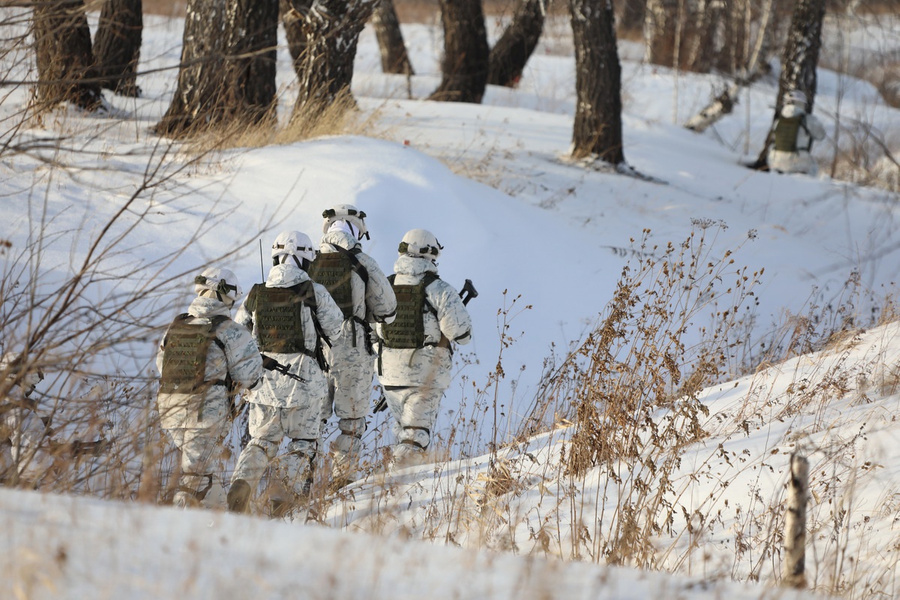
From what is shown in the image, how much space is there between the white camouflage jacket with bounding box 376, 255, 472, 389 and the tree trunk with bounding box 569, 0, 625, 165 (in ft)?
20.5

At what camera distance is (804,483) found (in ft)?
9.61

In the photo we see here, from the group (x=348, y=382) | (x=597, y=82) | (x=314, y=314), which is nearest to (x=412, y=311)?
(x=348, y=382)

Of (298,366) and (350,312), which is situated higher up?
(350,312)

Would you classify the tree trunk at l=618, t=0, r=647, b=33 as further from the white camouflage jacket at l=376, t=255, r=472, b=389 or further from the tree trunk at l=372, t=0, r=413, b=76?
the white camouflage jacket at l=376, t=255, r=472, b=389

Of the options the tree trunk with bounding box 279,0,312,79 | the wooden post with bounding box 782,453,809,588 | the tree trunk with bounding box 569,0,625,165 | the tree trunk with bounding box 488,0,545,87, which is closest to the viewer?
the wooden post with bounding box 782,453,809,588

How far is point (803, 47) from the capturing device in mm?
13648

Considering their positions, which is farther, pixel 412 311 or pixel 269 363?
pixel 412 311

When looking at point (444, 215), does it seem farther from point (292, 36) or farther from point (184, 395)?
point (184, 395)

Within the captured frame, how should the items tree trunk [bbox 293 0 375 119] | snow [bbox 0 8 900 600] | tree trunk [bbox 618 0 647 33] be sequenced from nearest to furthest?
snow [bbox 0 8 900 600], tree trunk [bbox 293 0 375 119], tree trunk [bbox 618 0 647 33]

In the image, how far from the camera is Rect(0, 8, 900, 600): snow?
258cm

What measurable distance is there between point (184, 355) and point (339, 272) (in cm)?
138

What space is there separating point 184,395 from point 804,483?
11.0 ft

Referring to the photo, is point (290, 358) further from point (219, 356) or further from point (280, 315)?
point (219, 356)

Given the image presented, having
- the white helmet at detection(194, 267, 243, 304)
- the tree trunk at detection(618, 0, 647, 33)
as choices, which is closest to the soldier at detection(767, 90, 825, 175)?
the white helmet at detection(194, 267, 243, 304)
